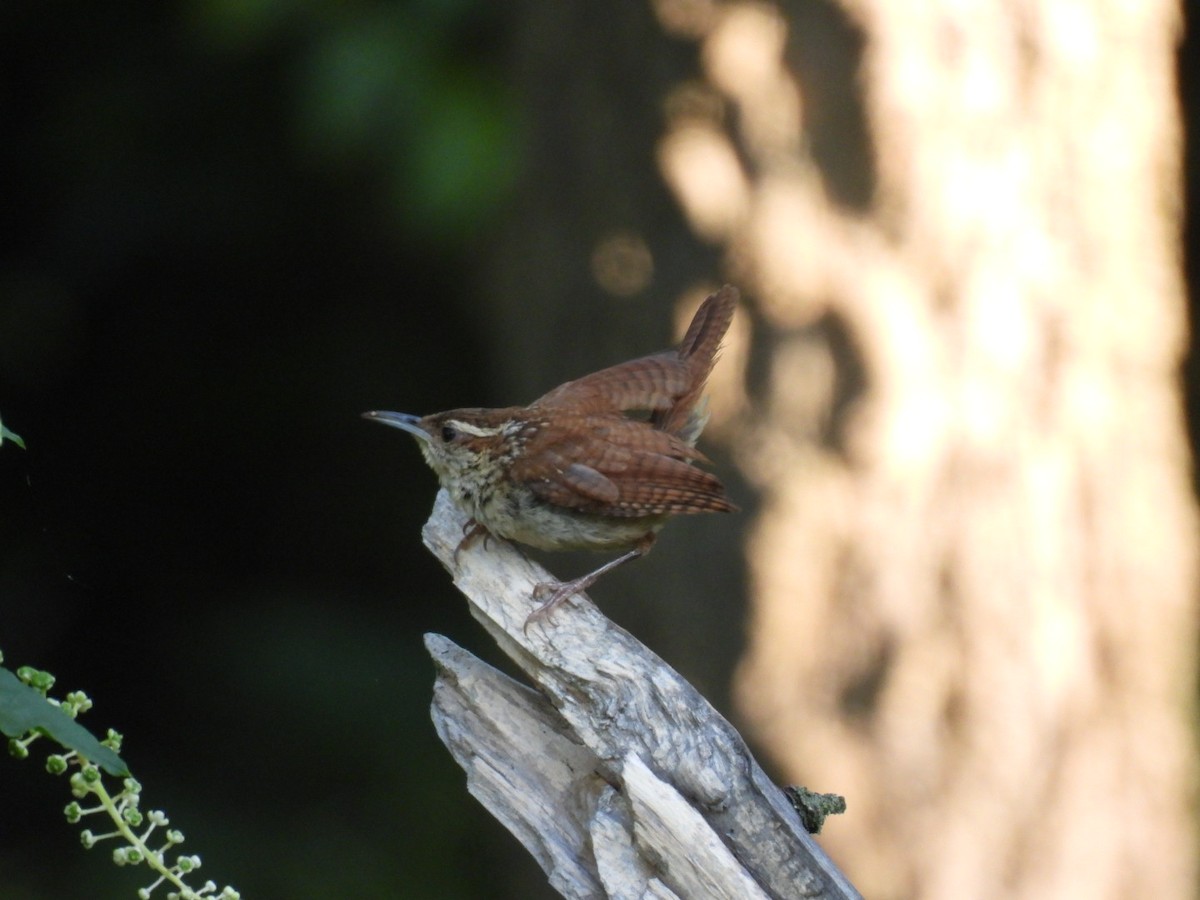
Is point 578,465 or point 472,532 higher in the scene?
point 578,465

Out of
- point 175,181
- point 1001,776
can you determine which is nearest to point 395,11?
point 175,181

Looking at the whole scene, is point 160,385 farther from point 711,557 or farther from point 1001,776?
point 1001,776

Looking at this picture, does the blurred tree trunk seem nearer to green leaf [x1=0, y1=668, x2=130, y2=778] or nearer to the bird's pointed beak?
the bird's pointed beak

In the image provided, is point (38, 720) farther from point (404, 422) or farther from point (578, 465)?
point (404, 422)

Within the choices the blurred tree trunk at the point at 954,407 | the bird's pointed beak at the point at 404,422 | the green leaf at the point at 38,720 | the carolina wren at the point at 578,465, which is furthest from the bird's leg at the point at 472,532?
the green leaf at the point at 38,720

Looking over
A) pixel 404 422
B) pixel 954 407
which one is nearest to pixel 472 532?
pixel 404 422

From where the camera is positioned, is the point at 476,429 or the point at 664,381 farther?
the point at 664,381
